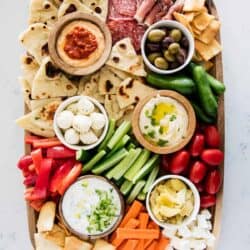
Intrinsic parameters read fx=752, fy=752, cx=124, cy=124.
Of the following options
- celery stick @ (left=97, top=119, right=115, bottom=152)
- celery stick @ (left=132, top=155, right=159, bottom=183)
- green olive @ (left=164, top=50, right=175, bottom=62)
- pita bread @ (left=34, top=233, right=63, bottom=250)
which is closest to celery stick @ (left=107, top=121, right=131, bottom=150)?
celery stick @ (left=97, top=119, right=115, bottom=152)

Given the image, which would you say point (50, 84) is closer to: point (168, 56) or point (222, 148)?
point (168, 56)

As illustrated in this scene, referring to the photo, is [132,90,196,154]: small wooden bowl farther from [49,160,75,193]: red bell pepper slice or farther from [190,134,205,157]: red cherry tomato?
[49,160,75,193]: red bell pepper slice

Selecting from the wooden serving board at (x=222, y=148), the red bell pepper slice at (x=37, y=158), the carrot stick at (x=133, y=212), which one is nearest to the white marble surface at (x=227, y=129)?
the wooden serving board at (x=222, y=148)

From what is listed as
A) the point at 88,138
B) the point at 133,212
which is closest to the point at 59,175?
the point at 88,138

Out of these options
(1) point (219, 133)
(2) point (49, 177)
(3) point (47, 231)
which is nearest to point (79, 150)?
(2) point (49, 177)

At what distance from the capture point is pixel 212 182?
7.37 feet

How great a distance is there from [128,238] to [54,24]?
682mm

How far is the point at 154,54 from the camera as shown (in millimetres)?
2240

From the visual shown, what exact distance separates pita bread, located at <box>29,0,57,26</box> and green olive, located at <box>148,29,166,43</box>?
1.00ft

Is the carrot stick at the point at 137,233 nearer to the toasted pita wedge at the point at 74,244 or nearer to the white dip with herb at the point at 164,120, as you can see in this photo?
the toasted pita wedge at the point at 74,244

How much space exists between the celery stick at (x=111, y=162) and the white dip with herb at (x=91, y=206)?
0.03 metres

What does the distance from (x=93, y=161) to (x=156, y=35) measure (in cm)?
42

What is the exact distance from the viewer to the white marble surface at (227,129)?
2402 mm

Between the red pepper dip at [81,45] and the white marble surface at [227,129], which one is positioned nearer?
the red pepper dip at [81,45]
